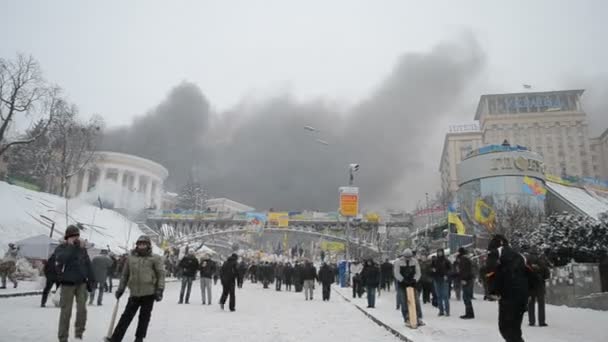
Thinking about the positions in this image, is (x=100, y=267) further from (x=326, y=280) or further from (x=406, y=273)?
(x=326, y=280)

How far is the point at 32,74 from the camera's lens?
3944cm

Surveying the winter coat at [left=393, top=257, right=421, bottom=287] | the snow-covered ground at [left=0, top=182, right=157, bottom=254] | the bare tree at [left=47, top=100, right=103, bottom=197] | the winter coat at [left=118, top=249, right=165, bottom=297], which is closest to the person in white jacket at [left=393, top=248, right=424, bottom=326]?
the winter coat at [left=393, top=257, right=421, bottom=287]

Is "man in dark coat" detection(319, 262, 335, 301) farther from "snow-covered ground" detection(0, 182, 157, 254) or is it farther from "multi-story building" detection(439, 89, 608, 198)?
"multi-story building" detection(439, 89, 608, 198)

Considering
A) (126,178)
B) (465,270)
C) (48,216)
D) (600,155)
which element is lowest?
(465,270)

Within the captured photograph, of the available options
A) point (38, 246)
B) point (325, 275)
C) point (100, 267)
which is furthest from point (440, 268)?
point (38, 246)

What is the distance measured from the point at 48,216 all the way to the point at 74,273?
3556 centimetres

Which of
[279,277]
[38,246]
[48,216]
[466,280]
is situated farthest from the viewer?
[48,216]

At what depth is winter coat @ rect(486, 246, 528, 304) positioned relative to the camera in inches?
220

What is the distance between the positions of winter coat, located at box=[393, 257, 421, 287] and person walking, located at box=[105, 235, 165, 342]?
5216 mm

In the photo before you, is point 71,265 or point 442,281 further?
point 442,281

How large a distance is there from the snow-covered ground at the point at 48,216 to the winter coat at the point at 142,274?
23072 millimetres

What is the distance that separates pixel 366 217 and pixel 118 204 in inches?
1798

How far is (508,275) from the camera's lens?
567cm

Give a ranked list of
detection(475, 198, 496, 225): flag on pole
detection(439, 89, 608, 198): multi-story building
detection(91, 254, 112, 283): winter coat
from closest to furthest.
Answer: detection(91, 254, 112, 283): winter coat < detection(475, 198, 496, 225): flag on pole < detection(439, 89, 608, 198): multi-story building
